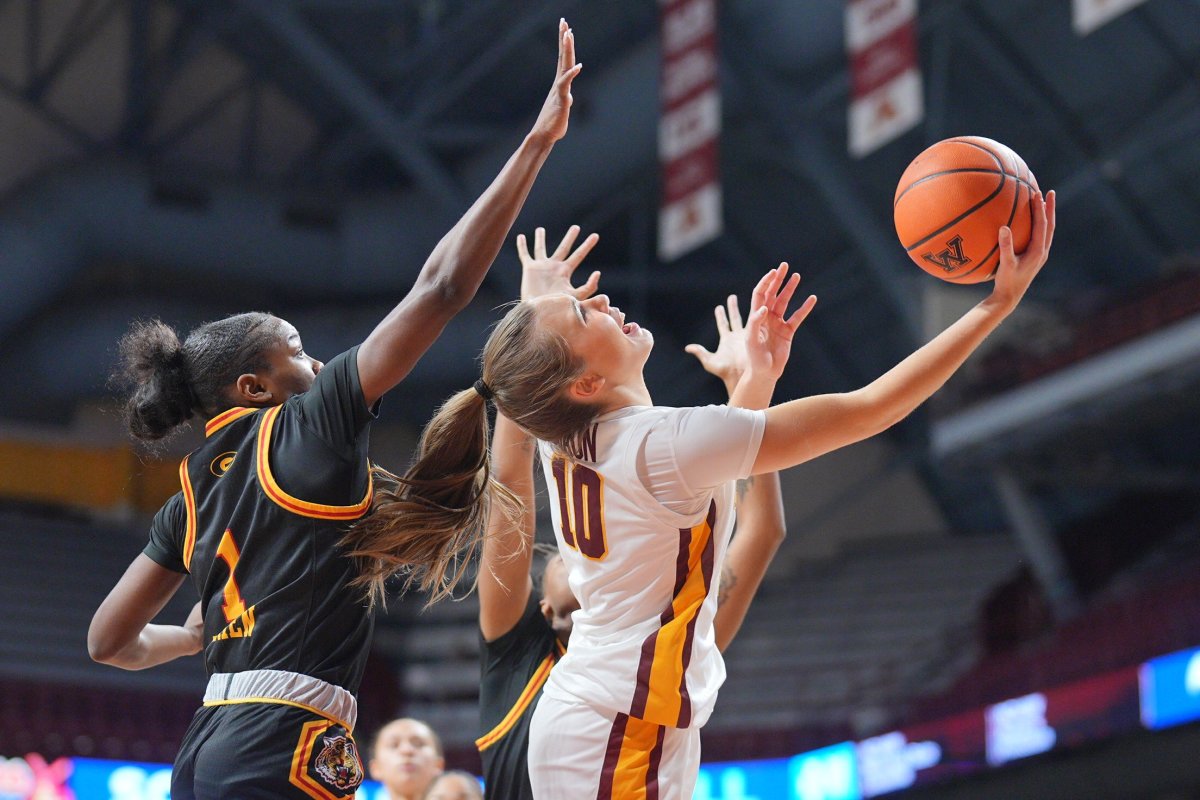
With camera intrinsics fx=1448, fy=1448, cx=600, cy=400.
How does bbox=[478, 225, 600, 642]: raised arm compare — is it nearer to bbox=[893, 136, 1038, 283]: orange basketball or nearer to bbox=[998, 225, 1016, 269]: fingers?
bbox=[893, 136, 1038, 283]: orange basketball

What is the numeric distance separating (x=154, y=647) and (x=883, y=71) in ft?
31.7

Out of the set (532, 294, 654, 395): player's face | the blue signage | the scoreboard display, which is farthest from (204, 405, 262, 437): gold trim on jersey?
the blue signage

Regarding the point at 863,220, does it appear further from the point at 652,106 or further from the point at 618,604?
the point at 618,604

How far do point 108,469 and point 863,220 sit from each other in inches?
397

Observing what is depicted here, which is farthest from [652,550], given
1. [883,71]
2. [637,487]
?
[883,71]

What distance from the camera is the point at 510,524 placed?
131 inches

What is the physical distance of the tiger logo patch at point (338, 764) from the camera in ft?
8.56

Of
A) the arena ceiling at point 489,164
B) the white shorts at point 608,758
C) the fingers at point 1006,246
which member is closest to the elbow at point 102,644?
the white shorts at point 608,758

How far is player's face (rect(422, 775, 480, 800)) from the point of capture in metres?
4.23

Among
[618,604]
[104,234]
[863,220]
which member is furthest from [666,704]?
[104,234]

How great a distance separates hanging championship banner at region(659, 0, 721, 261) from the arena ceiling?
7.41ft

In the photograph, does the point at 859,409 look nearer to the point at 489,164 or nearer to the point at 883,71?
the point at 883,71

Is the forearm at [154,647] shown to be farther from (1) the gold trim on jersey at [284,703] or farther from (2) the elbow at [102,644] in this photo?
(1) the gold trim on jersey at [284,703]

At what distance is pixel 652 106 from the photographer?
51.6 ft
